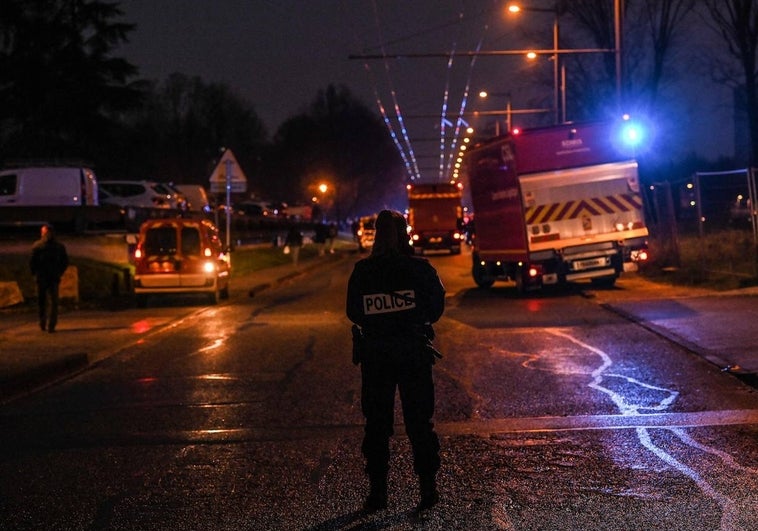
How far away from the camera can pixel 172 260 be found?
2047 centimetres

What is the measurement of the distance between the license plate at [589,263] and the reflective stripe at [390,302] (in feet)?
48.8

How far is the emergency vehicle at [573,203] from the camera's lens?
65.7 feet

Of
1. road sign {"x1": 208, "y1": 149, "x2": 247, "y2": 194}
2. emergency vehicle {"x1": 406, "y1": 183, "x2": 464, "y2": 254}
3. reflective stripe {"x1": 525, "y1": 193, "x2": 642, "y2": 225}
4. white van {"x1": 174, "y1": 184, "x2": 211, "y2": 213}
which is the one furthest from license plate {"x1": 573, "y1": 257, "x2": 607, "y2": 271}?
white van {"x1": 174, "y1": 184, "x2": 211, "y2": 213}

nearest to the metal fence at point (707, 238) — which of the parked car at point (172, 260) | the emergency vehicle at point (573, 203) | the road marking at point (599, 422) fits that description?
the emergency vehicle at point (573, 203)

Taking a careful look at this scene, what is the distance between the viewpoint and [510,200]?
20.7 m

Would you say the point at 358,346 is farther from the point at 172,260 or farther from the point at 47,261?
the point at 172,260

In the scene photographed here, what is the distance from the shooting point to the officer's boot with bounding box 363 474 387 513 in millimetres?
5973

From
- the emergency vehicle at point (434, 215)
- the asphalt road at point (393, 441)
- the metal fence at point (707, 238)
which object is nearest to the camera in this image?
the asphalt road at point (393, 441)

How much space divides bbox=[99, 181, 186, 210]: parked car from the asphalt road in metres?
25.0

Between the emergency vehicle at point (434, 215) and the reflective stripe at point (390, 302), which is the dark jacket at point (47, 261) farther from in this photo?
the emergency vehicle at point (434, 215)

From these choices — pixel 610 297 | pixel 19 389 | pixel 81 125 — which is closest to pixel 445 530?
pixel 19 389

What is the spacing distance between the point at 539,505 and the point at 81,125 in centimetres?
4454

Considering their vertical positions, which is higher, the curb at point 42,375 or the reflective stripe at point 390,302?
the reflective stripe at point 390,302

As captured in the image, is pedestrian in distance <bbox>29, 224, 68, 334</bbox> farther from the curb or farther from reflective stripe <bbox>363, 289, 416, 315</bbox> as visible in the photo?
reflective stripe <bbox>363, 289, 416, 315</bbox>
